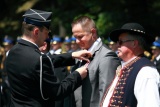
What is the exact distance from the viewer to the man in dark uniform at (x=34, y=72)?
4.67m

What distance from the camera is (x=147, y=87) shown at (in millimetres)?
4188

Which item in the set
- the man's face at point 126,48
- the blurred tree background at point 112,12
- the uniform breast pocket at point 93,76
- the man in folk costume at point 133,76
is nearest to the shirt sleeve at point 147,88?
the man in folk costume at point 133,76

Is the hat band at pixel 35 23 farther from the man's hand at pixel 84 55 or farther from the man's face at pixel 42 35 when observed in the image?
the man's hand at pixel 84 55

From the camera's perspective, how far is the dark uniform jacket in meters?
4.67

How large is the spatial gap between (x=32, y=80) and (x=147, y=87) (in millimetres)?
1237

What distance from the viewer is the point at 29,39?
15.9ft

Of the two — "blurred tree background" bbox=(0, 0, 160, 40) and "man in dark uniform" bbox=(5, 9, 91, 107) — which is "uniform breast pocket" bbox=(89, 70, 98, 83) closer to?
"man in dark uniform" bbox=(5, 9, 91, 107)

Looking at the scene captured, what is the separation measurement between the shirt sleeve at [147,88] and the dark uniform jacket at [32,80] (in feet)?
2.96

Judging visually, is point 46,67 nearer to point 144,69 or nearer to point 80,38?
point 80,38

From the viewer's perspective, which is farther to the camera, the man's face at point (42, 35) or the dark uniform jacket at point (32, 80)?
the man's face at point (42, 35)

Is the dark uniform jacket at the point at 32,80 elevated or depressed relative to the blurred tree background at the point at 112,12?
elevated

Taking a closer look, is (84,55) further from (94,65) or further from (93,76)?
(93,76)

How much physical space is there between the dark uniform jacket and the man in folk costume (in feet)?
1.73

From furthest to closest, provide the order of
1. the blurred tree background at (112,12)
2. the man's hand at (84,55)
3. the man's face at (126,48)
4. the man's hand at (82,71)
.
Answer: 1. the blurred tree background at (112,12)
2. the man's hand at (84,55)
3. the man's hand at (82,71)
4. the man's face at (126,48)
